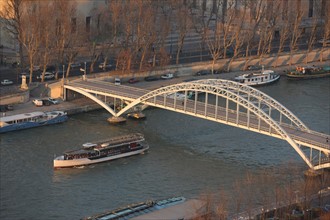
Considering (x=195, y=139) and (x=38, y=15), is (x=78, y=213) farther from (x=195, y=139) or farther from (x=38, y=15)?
(x=38, y=15)

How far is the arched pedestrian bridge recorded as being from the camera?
990 inches

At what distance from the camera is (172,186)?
79.0 feet

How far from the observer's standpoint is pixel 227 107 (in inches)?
1052

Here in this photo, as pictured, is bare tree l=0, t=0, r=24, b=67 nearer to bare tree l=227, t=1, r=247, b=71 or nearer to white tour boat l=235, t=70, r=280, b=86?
white tour boat l=235, t=70, r=280, b=86

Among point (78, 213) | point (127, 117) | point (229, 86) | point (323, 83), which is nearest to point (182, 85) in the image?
point (229, 86)

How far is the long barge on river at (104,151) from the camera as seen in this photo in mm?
25672

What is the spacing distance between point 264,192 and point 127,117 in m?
7.68

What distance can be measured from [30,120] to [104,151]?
11.7ft

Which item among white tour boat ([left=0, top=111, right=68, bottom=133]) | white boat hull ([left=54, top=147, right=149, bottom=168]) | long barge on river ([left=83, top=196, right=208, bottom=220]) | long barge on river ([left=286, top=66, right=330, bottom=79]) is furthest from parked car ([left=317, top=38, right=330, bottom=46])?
long barge on river ([left=83, top=196, right=208, bottom=220])

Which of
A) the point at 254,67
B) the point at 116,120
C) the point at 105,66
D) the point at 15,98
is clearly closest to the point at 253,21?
the point at 254,67

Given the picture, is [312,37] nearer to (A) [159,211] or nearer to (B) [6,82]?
(B) [6,82]

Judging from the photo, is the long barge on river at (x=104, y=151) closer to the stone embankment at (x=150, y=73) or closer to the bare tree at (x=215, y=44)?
the stone embankment at (x=150, y=73)

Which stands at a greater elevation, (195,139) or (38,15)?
(38,15)

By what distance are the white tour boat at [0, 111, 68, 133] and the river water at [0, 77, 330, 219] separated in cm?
22
